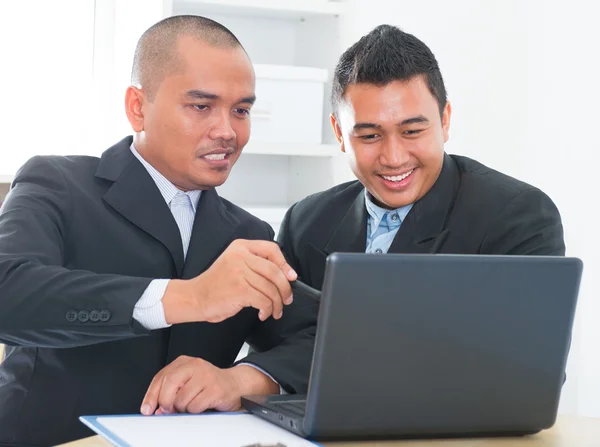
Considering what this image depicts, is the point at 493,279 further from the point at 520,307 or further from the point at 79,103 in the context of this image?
the point at 79,103

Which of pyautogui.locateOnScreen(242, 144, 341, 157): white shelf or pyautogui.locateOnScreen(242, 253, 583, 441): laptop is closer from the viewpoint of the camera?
pyautogui.locateOnScreen(242, 253, 583, 441): laptop

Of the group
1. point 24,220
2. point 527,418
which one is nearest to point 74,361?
point 24,220

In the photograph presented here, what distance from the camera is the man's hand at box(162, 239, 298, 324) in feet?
4.18

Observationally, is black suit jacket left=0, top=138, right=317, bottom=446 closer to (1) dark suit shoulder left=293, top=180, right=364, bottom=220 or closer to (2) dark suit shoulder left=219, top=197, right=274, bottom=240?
(2) dark suit shoulder left=219, top=197, right=274, bottom=240

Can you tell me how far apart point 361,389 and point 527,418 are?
25 centimetres

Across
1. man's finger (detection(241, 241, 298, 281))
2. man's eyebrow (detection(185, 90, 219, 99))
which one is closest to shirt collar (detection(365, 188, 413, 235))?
man's eyebrow (detection(185, 90, 219, 99))

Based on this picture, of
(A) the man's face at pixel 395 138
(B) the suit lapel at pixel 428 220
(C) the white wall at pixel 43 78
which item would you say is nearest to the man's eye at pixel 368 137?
(A) the man's face at pixel 395 138

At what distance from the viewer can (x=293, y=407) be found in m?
1.22

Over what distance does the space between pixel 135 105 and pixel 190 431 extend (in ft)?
2.99

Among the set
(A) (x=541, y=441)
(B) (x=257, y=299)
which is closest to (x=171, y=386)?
(B) (x=257, y=299)

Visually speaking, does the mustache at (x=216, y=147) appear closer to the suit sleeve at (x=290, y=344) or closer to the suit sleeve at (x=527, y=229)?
the suit sleeve at (x=290, y=344)

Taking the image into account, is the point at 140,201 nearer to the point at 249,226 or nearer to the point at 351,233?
the point at 249,226

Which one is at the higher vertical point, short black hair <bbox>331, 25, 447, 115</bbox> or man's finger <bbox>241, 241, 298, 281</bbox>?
short black hair <bbox>331, 25, 447, 115</bbox>

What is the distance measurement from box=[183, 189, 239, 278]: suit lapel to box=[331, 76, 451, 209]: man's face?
0.28m
